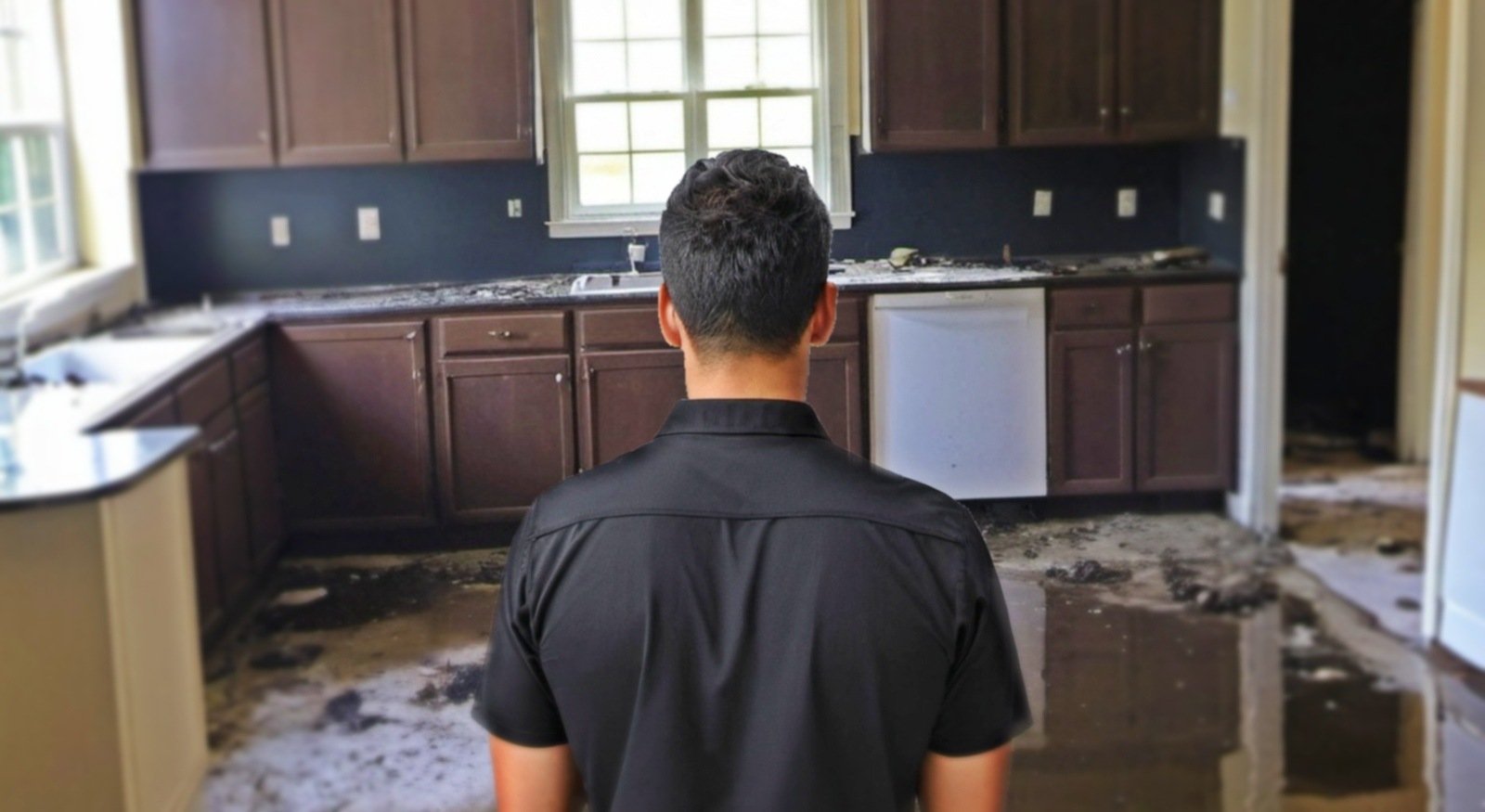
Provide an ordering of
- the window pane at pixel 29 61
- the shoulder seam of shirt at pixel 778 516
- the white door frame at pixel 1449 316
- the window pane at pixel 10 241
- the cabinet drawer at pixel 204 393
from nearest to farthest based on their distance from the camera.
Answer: the shoulder seam of shirt at pixel 778 516 → the cabinet drawer at pixel 204 393 → the window pane at pixel 29 61 → the window pane at pixel 10 241 → the white door frame at pixel 1449 316

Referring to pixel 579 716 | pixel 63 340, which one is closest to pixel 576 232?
pixel 579 716

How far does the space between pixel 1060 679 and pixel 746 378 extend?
0.93 m

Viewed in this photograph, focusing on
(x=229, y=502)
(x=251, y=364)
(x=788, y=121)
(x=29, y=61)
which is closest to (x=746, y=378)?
(x=788, y=121)

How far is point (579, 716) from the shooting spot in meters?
1.05

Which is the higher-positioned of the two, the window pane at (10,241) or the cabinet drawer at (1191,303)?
the window pane at (10,241)

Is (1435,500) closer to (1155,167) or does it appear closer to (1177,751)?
(1177,751)

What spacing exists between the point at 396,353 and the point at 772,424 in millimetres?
771

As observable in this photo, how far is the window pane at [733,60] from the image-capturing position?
5.04 ft

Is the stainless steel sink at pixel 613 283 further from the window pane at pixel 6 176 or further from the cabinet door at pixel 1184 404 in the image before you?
the window pane at pixel 6 176

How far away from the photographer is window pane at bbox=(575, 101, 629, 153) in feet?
5.06

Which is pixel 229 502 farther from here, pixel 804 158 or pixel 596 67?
pixel 804 158

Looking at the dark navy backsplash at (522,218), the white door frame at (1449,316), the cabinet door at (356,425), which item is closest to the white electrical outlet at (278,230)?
the dark navy backsplash at (522,218)

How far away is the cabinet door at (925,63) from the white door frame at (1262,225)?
0.26 metres

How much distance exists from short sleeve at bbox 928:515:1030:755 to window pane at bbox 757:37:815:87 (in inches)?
24.6
